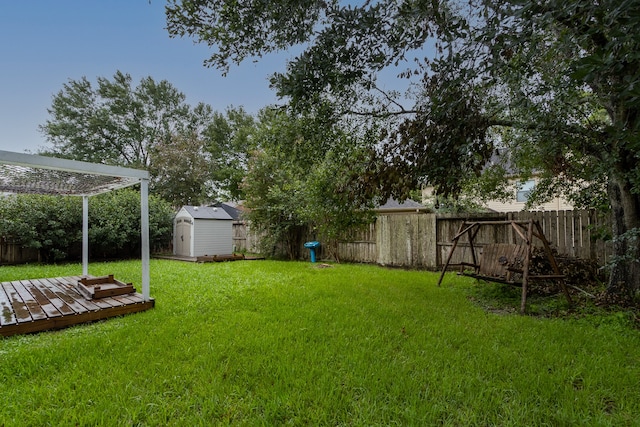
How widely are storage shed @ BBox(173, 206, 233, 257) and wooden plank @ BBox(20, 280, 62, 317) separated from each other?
549cm

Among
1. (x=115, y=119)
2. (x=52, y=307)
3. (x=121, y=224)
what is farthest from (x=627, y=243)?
(x=115, y=119)

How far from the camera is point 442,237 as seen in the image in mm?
7367

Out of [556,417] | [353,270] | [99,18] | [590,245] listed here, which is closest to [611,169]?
[590,245]

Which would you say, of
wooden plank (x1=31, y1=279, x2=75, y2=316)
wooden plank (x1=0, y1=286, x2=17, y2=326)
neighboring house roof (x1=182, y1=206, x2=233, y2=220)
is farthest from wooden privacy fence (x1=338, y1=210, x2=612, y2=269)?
wooden plank (x1=0, y1=286, x2=17, y2=326)

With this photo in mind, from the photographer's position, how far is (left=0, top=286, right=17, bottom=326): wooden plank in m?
3.19

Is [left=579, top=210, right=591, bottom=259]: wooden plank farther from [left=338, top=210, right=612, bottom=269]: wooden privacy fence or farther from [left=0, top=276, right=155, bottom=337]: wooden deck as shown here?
[left=0, top=276, right=155, bottom=337]: wooden deck

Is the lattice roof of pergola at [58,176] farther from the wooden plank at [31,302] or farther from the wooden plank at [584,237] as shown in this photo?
the wooden plank at [584,237]

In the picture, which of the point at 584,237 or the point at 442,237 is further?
the point at 442,237

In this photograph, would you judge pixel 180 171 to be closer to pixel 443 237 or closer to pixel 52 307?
pixel 52 307

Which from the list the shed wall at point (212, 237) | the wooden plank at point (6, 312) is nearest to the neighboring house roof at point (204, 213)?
the shed wall at point (212, 237)

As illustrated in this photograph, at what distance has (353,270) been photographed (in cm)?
749

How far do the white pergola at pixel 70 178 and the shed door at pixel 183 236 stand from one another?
4.50m

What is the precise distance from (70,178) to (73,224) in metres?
6.01

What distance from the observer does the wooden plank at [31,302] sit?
11.2 feet
